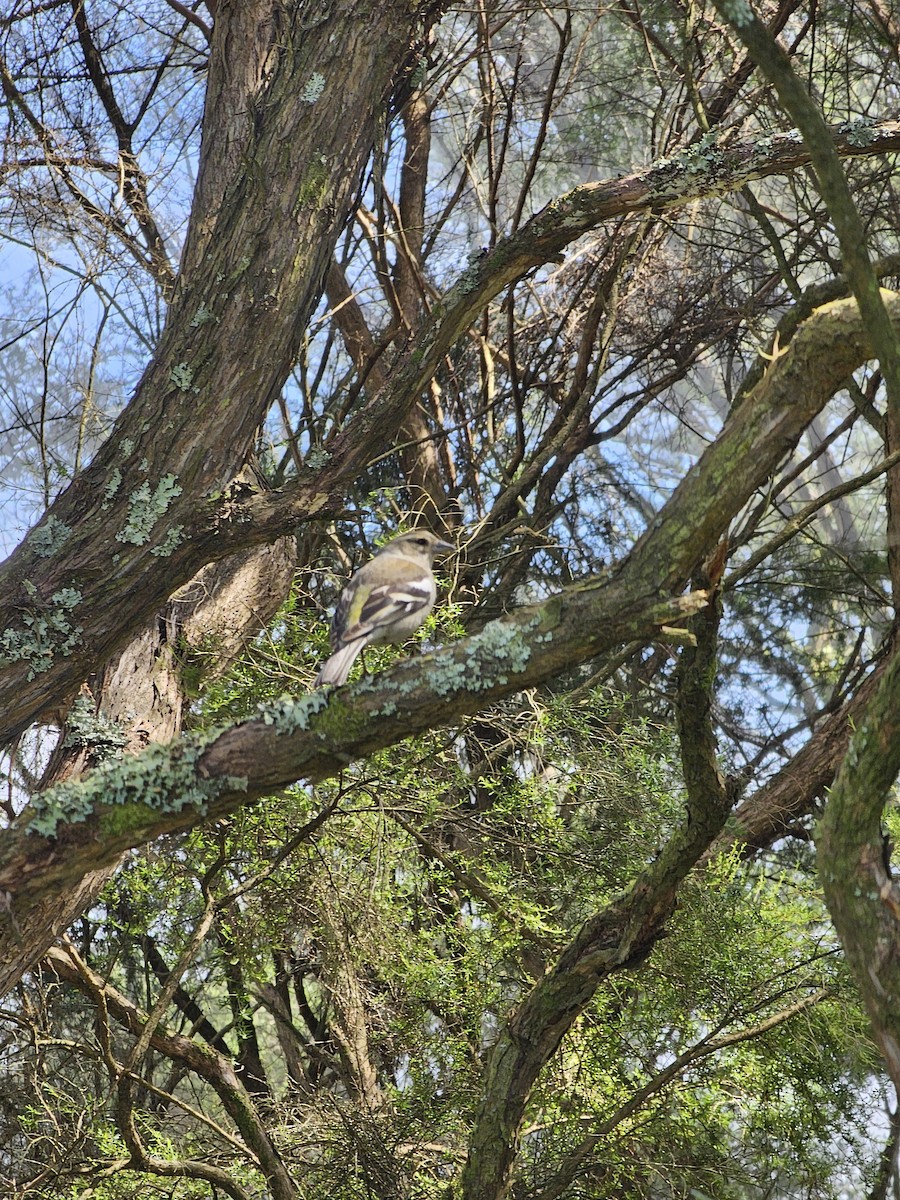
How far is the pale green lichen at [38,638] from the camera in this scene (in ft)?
9.29

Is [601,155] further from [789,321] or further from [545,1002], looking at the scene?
[545,1002]

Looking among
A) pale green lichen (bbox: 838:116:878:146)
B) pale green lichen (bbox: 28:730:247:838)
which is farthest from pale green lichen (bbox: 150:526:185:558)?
pale green lichen (bbox: 838:116:878:146)

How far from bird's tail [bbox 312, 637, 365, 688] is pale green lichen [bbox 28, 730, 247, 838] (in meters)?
0.28

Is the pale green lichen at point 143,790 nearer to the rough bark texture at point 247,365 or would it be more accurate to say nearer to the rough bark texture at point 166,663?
the rough bark texture at point 247,365

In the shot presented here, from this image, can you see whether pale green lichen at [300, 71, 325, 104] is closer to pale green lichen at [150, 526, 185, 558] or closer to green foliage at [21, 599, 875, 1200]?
pale green lichen at [150, 526, 185, 558]

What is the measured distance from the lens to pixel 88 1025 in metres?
5.83

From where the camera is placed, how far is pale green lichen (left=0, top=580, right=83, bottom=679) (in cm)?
283

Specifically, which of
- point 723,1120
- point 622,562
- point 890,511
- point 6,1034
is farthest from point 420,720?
point 6,1034

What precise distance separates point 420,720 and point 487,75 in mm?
4172

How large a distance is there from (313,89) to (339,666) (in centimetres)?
184

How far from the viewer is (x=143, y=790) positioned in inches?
86.5

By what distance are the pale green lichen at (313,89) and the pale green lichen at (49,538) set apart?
141 cm

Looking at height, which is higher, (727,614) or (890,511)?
(727,614)

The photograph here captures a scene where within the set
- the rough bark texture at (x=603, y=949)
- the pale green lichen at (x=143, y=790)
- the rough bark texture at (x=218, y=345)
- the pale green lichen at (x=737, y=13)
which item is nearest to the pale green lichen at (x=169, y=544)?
the rough bark texture at (x=218, y=345)
